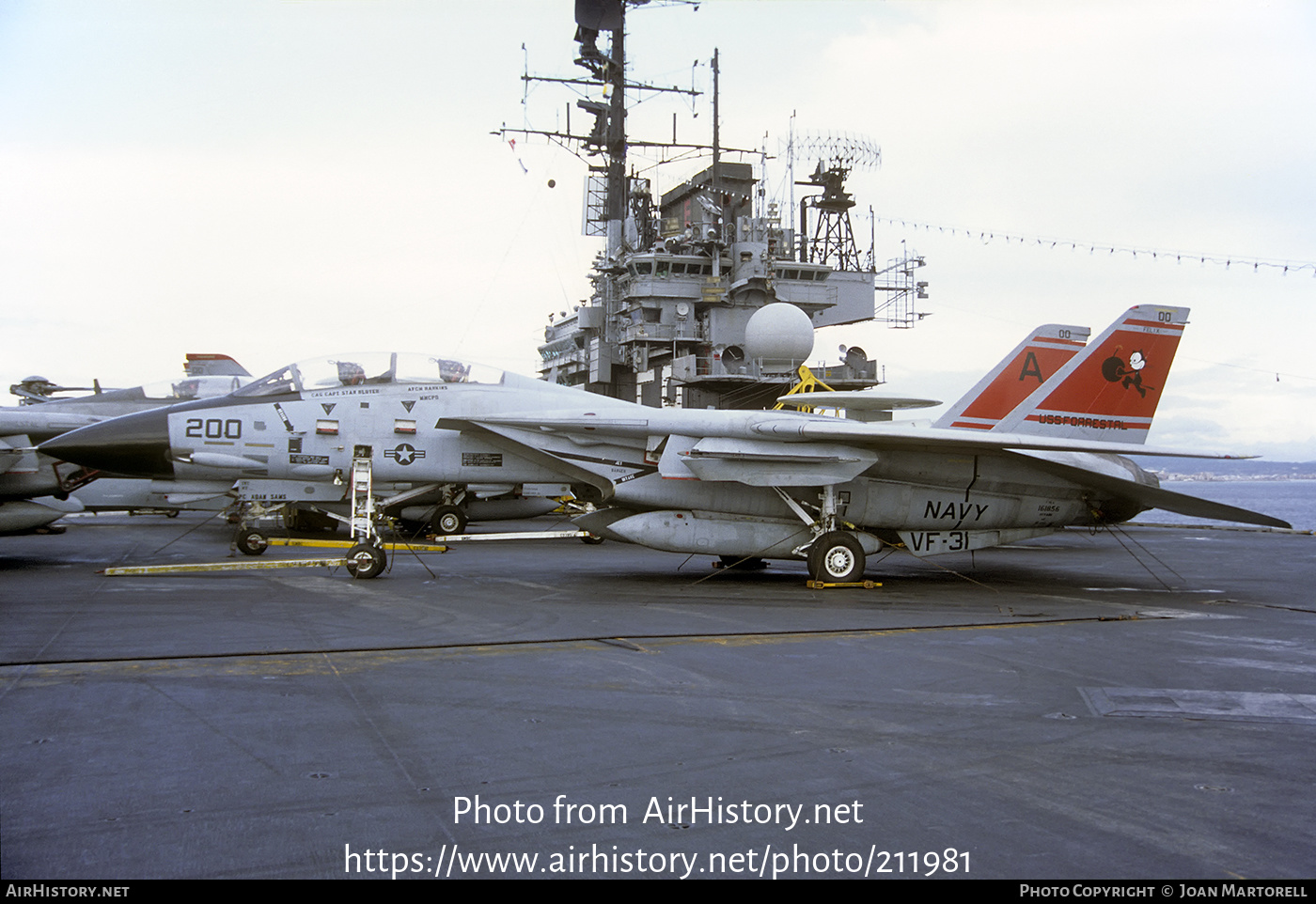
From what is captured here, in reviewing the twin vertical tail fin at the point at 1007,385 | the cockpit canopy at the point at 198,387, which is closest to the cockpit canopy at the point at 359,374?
the cockpit canopy at the point at 198,387

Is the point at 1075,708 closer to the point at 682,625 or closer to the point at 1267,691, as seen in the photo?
the point at 1267,691

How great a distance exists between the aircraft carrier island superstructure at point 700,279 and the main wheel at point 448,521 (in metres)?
11.3

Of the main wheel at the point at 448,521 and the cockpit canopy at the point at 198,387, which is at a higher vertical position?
the cockpit canopy at the point at 198,387

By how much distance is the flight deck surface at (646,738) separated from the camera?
3324mm

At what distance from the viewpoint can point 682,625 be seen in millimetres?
8508

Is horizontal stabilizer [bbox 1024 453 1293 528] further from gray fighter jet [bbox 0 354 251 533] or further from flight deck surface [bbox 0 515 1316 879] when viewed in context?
gray fighter jet [bbox 0 354 251 533]

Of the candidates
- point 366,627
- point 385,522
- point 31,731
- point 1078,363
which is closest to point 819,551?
point 1078,363

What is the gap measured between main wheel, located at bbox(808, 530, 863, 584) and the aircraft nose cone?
8.55 m

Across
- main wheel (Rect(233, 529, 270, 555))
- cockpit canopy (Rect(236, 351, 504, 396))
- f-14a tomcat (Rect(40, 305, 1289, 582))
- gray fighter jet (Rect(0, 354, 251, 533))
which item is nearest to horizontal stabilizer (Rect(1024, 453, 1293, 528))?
f-14a tomcat (Rect(40, 305, 1289, 582))

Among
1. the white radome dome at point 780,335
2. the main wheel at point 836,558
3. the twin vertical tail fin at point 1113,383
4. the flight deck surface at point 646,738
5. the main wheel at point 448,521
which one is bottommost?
the main wheel at point 448,521

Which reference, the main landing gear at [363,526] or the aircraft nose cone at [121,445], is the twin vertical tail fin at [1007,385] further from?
the aircraft nose cone at [121,445]

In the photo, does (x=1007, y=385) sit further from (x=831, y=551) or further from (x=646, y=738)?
(x=646, y=738)

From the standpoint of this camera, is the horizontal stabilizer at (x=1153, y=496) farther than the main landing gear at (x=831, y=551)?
No

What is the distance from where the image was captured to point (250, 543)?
591 inches
